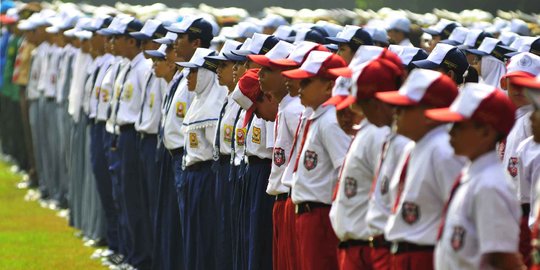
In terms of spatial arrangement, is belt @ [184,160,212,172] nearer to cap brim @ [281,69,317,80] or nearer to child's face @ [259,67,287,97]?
child's face @ [259,67,287,97]

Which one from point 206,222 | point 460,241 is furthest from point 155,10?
point 460,241

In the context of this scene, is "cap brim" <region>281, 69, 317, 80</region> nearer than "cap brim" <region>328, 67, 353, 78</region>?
No

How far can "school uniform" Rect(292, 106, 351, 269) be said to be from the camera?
9.61 meters

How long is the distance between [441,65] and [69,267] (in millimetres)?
6435

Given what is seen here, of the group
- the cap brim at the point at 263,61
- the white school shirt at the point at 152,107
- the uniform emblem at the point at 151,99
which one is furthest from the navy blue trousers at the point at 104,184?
the cap brim at the point at 263,61

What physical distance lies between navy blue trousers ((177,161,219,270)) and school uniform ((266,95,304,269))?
2059 millimetres

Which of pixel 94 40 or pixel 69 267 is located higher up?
pixel 94 40

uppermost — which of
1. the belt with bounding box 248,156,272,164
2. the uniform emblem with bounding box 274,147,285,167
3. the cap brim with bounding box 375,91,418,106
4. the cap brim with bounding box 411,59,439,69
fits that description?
the cap brim with bounding box 375,91,418,106

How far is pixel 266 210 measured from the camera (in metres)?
11.5

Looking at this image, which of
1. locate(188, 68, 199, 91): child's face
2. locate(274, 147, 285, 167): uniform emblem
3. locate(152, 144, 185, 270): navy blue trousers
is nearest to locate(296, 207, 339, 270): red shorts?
locate(274, 147, 285, 167): uniform emblem

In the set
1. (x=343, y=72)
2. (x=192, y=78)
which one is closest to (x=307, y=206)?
(x=343, y=72)

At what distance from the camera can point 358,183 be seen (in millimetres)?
8672

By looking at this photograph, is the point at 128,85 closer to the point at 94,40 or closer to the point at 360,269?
the point at 94,40

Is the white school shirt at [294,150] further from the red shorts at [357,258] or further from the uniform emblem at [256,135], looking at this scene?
the red shorts at [357,258]
